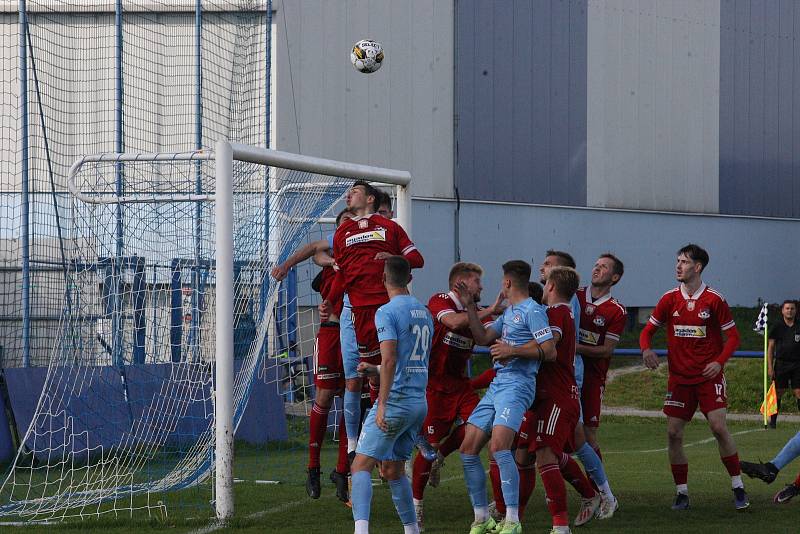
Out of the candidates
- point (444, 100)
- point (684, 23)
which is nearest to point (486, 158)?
point (444, 100)

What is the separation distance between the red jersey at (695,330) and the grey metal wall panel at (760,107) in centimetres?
2146

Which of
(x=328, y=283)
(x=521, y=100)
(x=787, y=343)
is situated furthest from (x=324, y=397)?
(x=521, y=100)

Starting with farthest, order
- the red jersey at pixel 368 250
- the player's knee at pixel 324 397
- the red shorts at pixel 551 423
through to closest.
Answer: the player's knee at pixel 324 397, the red jersey at pixel 368 250, the red shorts at pixel 551 423

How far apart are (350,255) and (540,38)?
727 inches

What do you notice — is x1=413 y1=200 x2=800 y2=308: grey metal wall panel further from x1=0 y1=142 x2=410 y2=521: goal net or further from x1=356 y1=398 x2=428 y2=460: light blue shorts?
x1=356 y1=398 x2=428 y2=460: light blue shorts

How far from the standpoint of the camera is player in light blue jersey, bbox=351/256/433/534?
22.9 feet

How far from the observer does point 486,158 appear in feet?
82.9

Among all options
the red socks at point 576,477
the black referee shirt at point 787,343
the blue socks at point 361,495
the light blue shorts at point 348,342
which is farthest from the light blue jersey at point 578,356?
the black referee shirt at point 787,343

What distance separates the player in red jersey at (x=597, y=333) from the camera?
9078 millimetres

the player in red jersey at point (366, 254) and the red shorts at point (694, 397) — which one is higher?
the player in red jersey at point (366, 254)

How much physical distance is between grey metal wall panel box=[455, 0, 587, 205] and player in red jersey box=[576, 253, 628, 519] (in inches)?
614

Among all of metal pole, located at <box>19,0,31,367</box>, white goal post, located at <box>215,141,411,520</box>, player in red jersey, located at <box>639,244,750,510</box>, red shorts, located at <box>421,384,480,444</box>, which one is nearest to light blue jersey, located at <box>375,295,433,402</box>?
red shorts, located at <box>421,384,480,444</box>

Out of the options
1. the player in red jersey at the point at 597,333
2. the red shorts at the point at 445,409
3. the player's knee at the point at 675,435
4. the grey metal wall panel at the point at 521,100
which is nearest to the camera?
the red shorts at the point at 445,409

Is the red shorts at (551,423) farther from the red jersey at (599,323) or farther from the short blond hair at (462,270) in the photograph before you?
the red jersey at (599,323)
